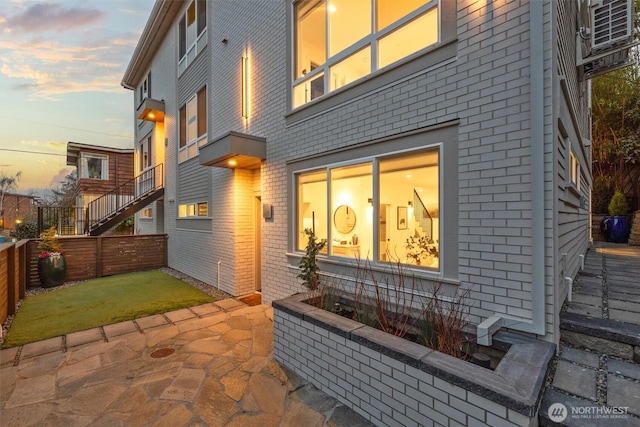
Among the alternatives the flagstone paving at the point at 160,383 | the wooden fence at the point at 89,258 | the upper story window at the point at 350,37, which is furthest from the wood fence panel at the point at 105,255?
the upper story window at the point at 350,37

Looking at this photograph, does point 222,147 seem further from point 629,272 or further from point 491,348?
point 629,272

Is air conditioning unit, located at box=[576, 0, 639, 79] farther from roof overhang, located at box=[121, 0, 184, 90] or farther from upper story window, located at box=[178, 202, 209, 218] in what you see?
roof overhang, located at box=[121, 0, 184, 90]

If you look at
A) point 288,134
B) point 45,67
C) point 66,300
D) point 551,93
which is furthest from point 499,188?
point 45,67

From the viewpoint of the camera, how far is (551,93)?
103 inches

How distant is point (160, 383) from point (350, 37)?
5427 millimetres

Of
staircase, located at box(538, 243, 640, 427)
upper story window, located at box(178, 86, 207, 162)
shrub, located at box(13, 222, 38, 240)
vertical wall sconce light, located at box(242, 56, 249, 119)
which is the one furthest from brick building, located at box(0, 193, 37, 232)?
staircase, located at box(538, 243, 640, 427)

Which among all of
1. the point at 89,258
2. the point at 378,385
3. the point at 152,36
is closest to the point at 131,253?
the point at 89,258

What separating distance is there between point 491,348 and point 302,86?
195 inches

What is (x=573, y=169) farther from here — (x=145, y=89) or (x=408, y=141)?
(x=145, y=89)

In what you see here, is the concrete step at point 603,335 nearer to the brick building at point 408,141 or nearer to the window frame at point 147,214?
the brick building at point 408,141

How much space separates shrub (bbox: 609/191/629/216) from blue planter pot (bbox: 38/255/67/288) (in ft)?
57.0

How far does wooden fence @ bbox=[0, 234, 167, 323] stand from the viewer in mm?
6351

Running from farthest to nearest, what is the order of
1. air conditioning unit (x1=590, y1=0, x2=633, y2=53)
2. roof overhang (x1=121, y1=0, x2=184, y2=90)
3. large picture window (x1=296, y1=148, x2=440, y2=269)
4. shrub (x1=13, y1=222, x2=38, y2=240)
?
1. shrub (x1=13, y1=222, x2=38, y2=240)
2. roof overhang (x1=121, y1=0, x2=184, y2=90)
3. air conditioning unit (x1=590, y1=0, x2=633, y2=53)
4. large picture window (x1=296, y1=148, x2=440, y2=269)

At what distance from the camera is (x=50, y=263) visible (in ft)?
26.5
